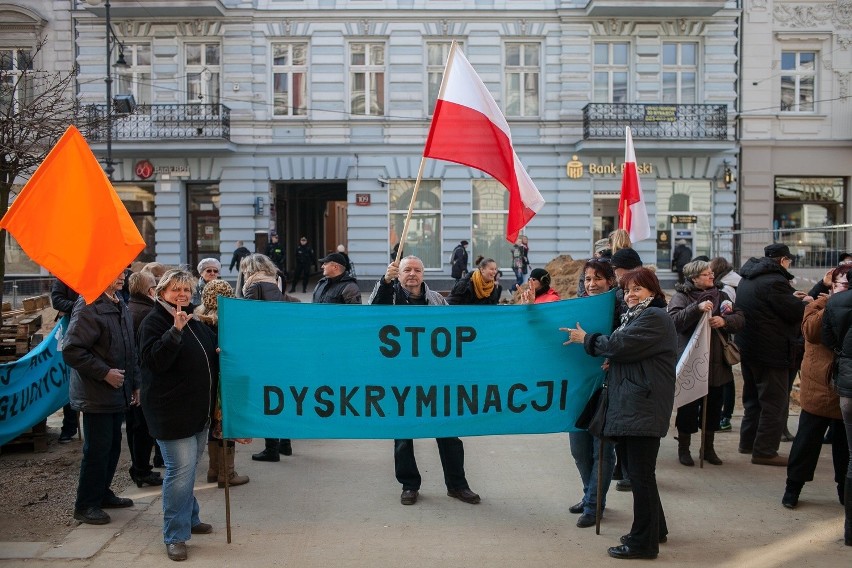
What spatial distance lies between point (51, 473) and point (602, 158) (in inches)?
814

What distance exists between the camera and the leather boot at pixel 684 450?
7426 mm

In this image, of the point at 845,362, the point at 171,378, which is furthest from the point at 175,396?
the point at 845,362

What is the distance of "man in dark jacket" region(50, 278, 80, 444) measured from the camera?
771 cm

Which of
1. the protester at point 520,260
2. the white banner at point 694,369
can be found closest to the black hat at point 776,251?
the white banner at point 694,369

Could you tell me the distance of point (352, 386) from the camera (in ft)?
18.5

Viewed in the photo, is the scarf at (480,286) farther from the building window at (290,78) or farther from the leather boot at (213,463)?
the building window at (290,78)

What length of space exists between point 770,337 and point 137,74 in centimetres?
2271

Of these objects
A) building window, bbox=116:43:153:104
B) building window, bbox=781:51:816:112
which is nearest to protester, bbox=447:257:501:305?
building window, bbox=116:43:153:104

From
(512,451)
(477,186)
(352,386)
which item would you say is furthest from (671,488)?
(477,186)

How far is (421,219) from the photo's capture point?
25.9m

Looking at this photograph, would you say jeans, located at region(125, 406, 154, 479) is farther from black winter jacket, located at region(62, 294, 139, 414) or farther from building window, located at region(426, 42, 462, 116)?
building window, located at region(426, 42, 462, 116)

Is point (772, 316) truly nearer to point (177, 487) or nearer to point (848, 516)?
point (848, 516)

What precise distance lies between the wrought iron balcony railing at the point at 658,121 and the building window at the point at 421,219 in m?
5.05

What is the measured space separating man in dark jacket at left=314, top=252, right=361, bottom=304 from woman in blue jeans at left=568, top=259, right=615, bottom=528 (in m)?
2.54
